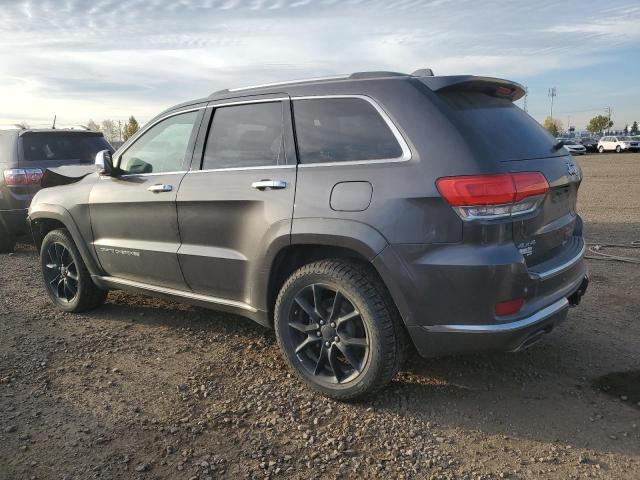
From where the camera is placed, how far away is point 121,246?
4.43 meters

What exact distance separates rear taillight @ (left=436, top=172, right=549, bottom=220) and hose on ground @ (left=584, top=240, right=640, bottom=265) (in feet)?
13.7

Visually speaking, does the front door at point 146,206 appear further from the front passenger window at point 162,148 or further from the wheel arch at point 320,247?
the wheel arch at point 320,247

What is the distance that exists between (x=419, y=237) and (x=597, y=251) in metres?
4.82

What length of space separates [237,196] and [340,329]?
1.08m

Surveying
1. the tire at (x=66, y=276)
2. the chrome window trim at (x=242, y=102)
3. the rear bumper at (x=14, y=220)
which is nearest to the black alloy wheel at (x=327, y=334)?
the chrome window trim at (x=242, y=102)

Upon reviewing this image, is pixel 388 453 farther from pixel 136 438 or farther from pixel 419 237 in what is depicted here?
pixel 136 438

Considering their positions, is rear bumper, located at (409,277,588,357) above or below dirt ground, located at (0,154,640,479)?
above

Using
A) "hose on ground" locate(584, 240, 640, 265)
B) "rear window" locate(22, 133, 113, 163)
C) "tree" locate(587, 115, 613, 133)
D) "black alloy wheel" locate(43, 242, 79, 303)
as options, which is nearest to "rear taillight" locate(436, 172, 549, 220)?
"black alloy wheel" locate(43, 242, 79, 303)

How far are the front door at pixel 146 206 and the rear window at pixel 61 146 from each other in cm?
371

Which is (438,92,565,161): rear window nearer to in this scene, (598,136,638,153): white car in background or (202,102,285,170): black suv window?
(202,102,285,170): black suv window

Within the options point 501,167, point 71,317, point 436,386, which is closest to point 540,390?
point 436,386

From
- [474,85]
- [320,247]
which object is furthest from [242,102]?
[474,85]

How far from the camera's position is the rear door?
3416 millimetres

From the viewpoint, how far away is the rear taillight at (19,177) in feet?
24.2
